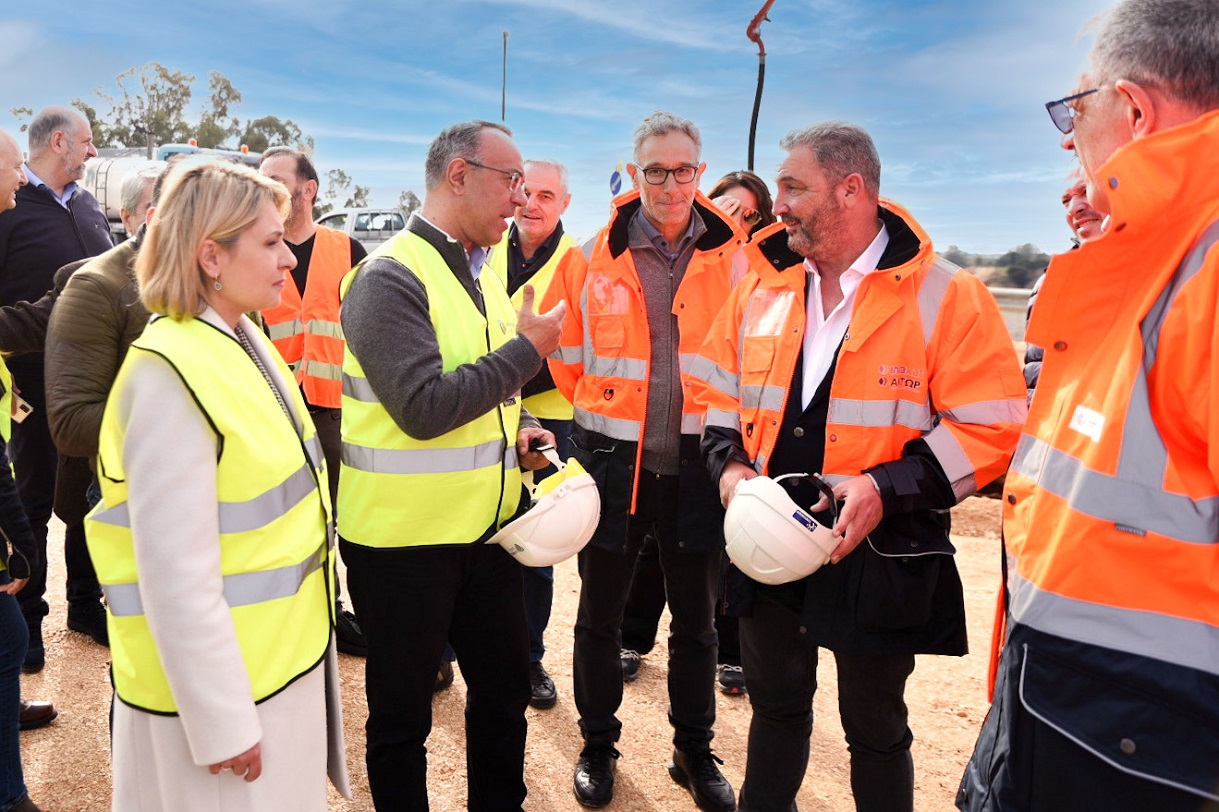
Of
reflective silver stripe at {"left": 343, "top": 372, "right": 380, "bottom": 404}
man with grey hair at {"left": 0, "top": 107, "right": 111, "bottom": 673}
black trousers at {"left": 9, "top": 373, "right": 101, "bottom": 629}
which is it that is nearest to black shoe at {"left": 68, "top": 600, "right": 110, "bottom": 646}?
man with grey hair at {"left": 0, "top": 107, "right": 111, "bottom": 673}

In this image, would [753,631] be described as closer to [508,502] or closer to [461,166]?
[508,502]

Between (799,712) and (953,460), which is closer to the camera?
(953,460)

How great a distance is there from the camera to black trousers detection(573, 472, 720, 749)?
335cm

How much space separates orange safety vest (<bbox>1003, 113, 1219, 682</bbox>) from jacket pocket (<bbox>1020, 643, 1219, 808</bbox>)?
0.17ft

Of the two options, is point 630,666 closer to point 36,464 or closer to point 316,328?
point 316,328

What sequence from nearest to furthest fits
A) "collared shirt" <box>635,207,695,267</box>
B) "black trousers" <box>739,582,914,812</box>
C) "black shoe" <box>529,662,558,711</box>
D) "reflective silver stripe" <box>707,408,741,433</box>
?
"black trousers" <box>739,582,914,812</box>
"reflective silver stripe" <box>707,408,741,433</box>
"collared shirt" <box>635,207,695,267</box>
"black shoe" <box>529,662,558,711</box>

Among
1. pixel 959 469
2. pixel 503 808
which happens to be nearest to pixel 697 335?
pixel 959 469

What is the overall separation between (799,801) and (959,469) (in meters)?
1.71

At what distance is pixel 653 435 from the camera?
3.31m

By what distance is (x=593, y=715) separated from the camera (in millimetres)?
3379

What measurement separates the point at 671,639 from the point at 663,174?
1.86m

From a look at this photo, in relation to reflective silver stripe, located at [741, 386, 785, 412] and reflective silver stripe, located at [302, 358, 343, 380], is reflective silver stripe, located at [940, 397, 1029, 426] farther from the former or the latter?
reflective silver stripe, located at [302, 358, 343, 380]

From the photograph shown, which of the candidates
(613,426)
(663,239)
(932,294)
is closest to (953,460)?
(932,294)

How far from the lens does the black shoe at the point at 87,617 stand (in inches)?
175
